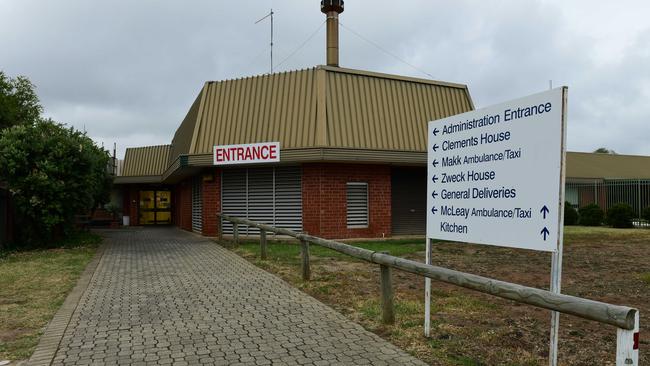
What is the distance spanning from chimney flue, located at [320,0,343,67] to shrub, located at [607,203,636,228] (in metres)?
15.0

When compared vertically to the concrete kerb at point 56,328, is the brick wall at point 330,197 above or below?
above

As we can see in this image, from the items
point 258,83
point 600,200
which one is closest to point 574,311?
point 258,83

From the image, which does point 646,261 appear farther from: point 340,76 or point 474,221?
point 340,76

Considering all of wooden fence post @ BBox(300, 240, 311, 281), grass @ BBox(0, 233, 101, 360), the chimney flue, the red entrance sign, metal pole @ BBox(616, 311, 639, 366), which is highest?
the chimney flue

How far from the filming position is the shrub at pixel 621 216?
2405 cm

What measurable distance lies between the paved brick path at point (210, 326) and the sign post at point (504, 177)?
1.14m

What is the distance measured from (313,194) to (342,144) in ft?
6.15

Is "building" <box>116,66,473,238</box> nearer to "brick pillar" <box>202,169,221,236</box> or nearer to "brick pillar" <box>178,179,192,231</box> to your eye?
"brick pillar" <box>202,169,221,236</box>

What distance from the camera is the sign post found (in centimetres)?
420

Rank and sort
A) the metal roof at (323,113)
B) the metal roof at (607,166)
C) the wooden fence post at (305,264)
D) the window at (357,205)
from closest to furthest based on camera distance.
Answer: the wooden fence post at (305,264) < the metal roof at (323,113) < the window at (357,205) < the metal roof at (607,166)

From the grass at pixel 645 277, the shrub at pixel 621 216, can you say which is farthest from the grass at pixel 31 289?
the shrub at pixel 621 216

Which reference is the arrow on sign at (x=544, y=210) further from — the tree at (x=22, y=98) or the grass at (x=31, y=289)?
the tree at (x=22, y=98)

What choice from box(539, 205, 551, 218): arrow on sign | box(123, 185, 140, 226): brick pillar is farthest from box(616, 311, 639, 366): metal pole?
box(123, 185, 140, 226): brick pillar

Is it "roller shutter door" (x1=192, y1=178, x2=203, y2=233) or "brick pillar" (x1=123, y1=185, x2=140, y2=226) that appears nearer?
"roller shutter door" (x1=192, y1=178, x2=203, y2=233)
